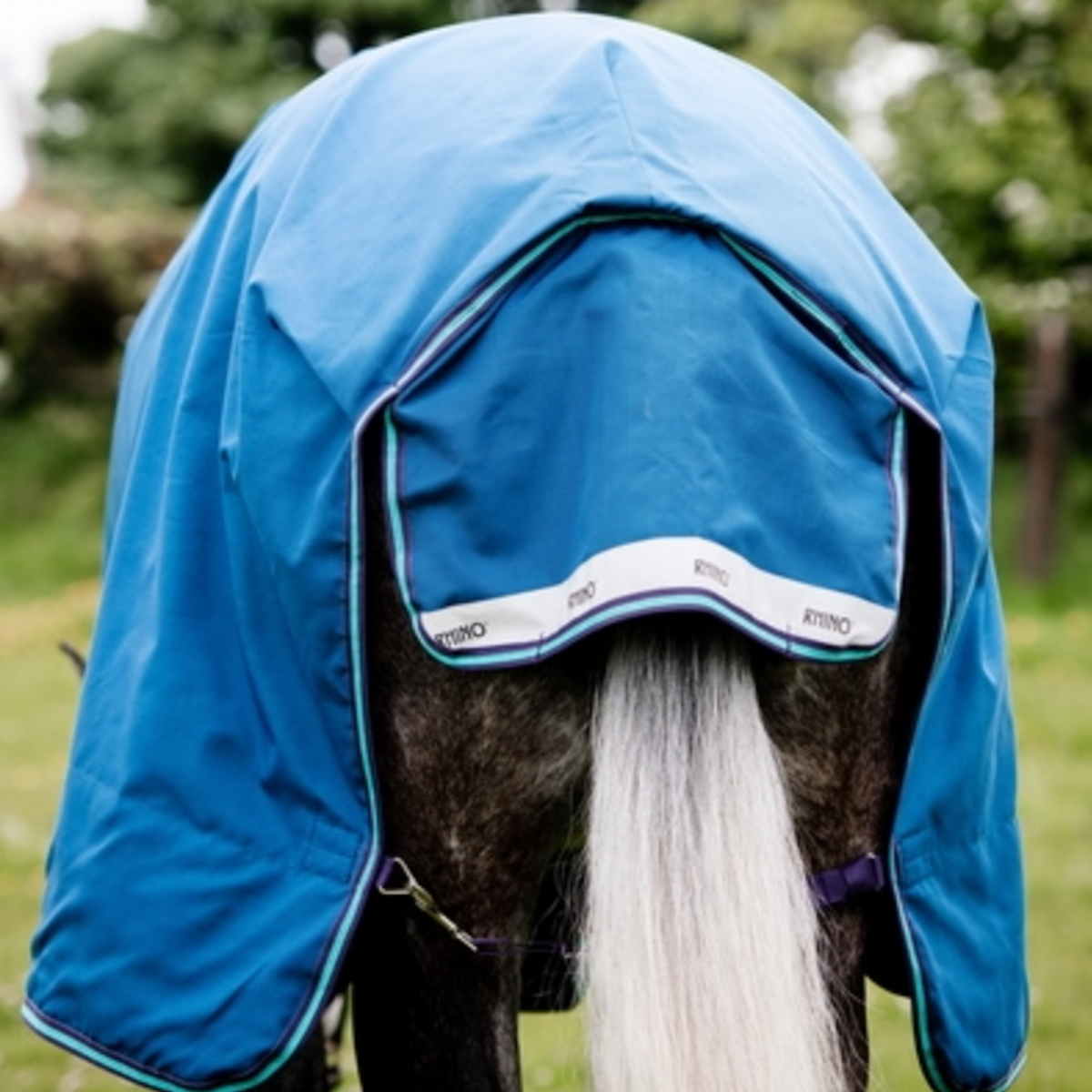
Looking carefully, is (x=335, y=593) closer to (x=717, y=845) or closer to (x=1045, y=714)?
(x=717, y=845)

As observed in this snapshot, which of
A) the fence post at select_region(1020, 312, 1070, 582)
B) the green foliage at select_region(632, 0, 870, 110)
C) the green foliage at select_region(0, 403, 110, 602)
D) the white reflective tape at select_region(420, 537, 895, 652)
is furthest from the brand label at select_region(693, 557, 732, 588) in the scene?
the green foliage at select_region(0, 403, 110, 602)

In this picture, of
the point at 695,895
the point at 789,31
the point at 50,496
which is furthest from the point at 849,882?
the point at 50,496

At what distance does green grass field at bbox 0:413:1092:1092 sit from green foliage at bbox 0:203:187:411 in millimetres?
350

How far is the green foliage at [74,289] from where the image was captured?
36.6 ft

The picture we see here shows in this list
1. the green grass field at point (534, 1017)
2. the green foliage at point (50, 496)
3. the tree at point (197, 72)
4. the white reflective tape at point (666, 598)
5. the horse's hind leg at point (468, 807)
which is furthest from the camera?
the tree at point (197, 72)

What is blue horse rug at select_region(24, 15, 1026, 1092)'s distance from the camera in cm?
167

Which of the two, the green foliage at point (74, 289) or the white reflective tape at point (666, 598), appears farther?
the green foliage at point (74, 289)

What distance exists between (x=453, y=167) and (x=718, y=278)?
11.9 inches

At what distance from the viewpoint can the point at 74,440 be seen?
11.6m

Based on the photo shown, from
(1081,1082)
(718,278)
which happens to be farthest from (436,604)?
(1081,1082)

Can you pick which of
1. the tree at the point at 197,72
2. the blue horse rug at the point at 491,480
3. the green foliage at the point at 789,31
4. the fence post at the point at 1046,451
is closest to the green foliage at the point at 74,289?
the tree at the point at 197,72

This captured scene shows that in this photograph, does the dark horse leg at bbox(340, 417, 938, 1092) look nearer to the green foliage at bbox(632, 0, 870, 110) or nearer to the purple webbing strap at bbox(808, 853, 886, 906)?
the purple webbing strap at bbox(808, 853, 886, 906)

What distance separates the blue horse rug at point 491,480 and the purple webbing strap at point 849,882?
0.04 m

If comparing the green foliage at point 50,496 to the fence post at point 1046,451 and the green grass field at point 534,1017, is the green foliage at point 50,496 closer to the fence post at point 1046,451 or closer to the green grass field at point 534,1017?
the green grass field at point 534,1017
